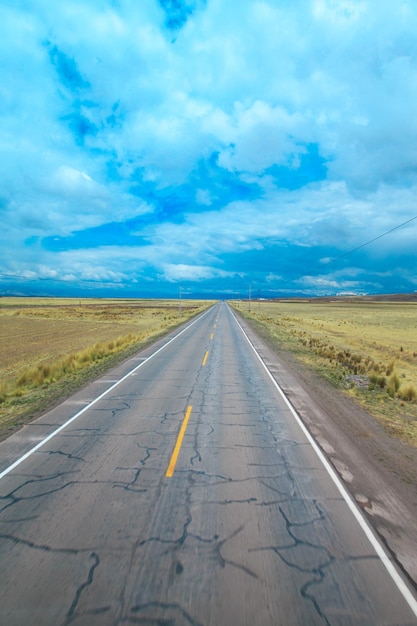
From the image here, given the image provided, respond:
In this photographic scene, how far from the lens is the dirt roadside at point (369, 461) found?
461cm

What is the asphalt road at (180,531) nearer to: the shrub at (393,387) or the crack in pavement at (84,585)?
the crack in pavement at (84,585)

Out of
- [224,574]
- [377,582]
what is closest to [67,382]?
[224,574]

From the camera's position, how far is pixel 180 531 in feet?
14.8

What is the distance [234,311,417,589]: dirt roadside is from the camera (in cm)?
461

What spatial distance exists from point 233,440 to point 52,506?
4.02 metres

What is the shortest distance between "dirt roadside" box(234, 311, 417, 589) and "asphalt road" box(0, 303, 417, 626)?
39cm

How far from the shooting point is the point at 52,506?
4.99 m

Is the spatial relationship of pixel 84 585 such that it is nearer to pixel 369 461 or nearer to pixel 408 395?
pixel 369 461

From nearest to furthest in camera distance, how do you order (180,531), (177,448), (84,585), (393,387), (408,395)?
(84,585) < (180,531) < (177,448) < (408,395) < (393,387)

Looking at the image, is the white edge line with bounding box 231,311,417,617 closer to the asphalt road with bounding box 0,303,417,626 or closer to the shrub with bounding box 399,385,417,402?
the asphalt road with bounding box 0,303,417,626

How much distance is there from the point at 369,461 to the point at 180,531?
14.9 ft

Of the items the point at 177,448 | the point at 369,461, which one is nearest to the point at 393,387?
the point at 369,461

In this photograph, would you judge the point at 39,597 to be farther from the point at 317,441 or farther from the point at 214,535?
the point at 317,441

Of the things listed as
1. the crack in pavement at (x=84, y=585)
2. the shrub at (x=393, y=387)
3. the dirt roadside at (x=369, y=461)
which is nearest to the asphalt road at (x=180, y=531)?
the crack in pavement at (x=84, y=585)
